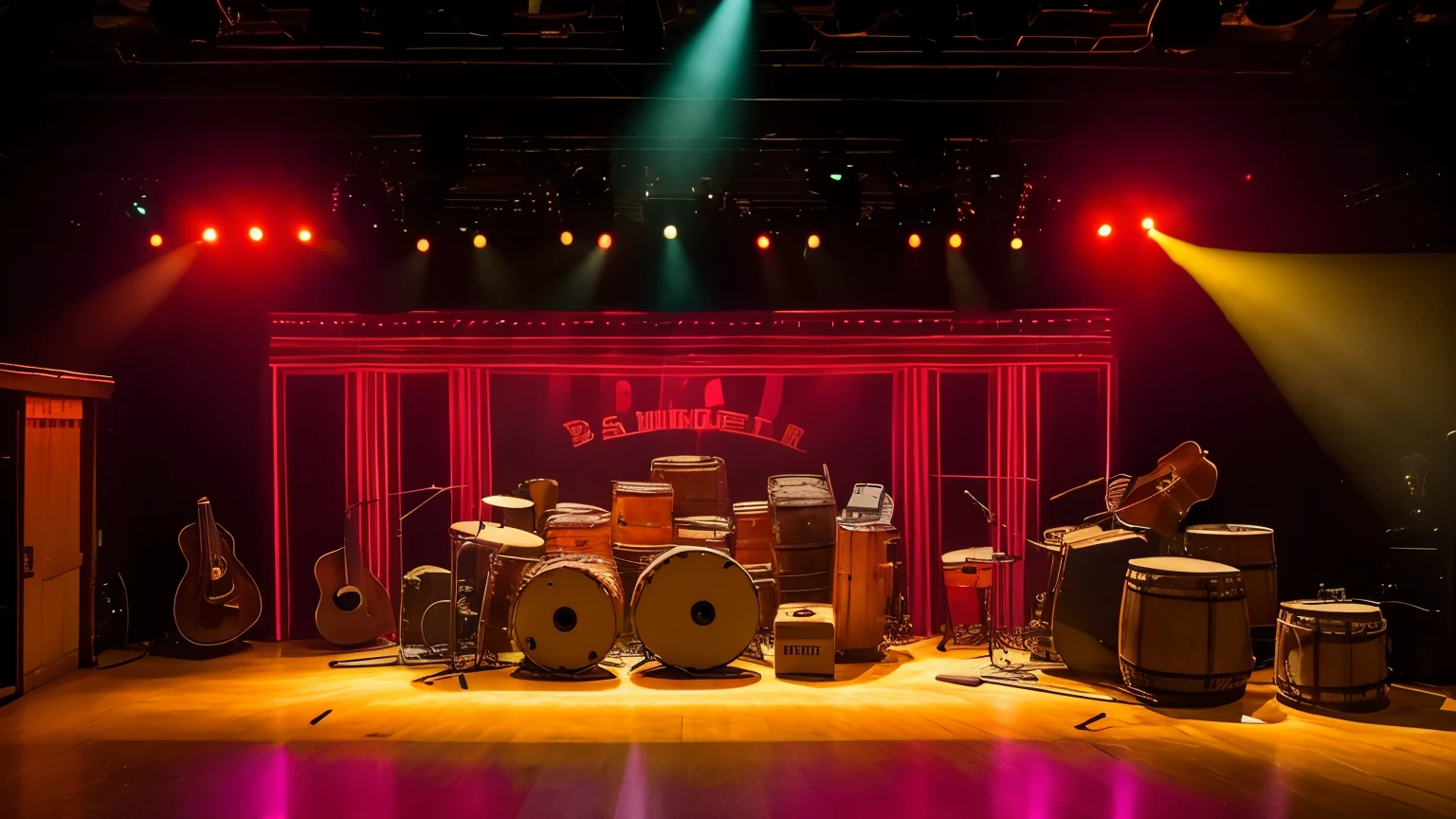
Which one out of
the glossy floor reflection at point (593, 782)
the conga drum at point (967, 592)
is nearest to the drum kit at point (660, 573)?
the conga drum at point (967, 592)

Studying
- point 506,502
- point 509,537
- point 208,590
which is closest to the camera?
point 509,537

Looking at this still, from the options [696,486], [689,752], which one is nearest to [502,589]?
[696,486]

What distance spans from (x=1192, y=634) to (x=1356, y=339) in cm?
348

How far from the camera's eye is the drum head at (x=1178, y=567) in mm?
5582

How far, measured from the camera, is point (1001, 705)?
575 cm

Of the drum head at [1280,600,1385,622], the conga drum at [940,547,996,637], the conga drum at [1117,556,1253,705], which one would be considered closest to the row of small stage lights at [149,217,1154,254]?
the conga drum at [940,547,996,637]

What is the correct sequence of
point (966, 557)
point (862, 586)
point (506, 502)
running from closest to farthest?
point (506, 502) → point (966, 557) → point (862, 586)

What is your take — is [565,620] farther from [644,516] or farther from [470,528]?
[644,516]

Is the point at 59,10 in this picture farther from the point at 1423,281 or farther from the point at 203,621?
the point at 1423,281

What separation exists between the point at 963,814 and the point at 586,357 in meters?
4.99

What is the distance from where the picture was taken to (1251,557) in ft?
21.4

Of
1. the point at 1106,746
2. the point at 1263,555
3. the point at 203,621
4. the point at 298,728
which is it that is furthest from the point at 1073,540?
the point at 203,621

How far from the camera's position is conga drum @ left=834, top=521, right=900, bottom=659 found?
6.92 m

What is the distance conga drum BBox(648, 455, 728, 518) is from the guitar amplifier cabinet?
4.79 meters
